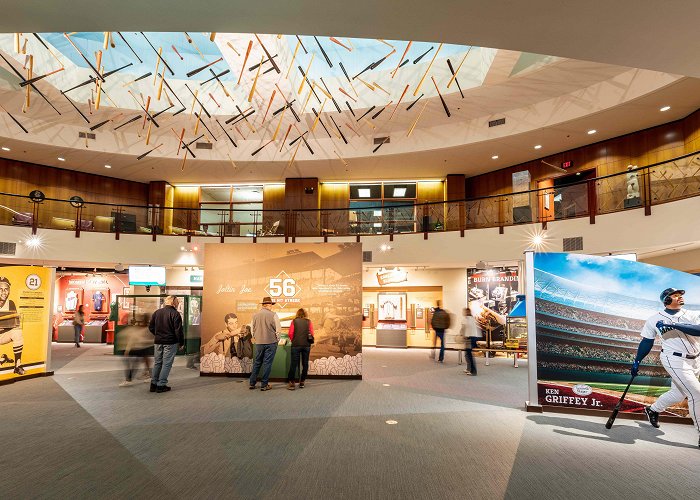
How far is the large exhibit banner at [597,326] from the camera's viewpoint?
20.0ft

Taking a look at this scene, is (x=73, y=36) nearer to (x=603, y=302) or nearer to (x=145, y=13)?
(x=145, y=13)

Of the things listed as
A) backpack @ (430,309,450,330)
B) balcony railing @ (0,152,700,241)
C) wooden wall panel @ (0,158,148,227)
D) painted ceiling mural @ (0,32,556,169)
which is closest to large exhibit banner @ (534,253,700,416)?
balcony railing @ (0,152,700,241)

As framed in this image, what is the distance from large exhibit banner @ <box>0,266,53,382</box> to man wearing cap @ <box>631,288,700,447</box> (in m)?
10.9

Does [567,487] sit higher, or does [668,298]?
[668,298]

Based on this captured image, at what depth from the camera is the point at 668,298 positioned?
5.77 m

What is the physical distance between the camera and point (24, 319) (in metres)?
8.62

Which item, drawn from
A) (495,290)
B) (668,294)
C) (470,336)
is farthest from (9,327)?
(495,290)

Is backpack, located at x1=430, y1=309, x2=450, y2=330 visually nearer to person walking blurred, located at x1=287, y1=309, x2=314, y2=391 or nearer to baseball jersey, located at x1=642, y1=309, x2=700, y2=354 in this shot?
person walking blurred, located at x1=287, y1=309, x2=314, y2=391

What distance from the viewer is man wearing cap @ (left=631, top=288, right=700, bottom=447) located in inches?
209

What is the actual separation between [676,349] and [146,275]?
47.9 ft

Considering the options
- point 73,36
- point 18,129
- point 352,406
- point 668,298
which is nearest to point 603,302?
point 668,298

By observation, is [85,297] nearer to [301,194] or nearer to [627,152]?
[301,194]

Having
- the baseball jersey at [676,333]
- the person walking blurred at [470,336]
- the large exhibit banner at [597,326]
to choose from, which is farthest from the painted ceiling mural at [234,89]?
the baseball jersey at [676,333]

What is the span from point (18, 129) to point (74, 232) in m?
4.18
